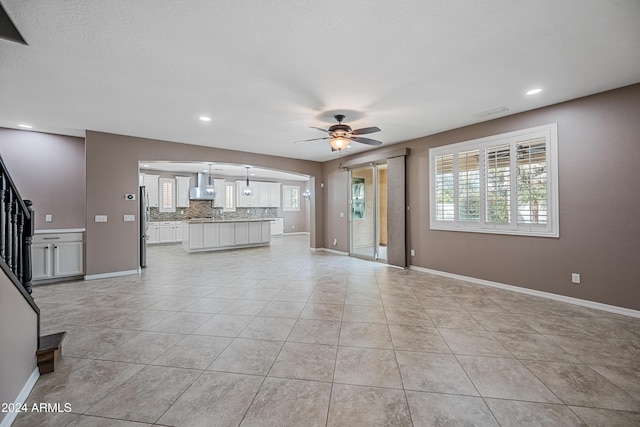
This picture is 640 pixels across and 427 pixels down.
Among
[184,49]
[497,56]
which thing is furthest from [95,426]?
[497,56]

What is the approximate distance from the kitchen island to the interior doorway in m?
3.57

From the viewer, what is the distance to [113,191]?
5.06 metres

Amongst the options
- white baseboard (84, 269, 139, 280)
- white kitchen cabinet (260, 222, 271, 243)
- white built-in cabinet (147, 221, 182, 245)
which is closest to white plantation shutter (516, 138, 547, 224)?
white baseboard (84, 269, 139, 280)

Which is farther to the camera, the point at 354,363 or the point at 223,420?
the point at 354,363

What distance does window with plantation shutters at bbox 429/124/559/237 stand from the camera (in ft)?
12.2

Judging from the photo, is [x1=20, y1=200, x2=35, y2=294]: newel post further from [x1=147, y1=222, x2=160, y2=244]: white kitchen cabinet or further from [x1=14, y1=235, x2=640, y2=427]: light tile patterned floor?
[x1=147, y1=222, x2=160, y2=244]: white kitchen cabinet

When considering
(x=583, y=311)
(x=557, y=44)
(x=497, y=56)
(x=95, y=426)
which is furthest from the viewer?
(x=583, y=311)

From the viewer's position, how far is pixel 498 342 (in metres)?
2.48

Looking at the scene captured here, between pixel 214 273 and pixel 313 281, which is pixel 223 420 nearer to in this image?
pixel 313 281

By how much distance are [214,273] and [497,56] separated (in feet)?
18.0

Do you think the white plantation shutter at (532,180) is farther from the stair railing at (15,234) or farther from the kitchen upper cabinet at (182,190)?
the kitchen upper cabinet at (182,190)

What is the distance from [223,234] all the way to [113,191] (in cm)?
356

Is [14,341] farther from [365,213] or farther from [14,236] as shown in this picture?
[365,213]

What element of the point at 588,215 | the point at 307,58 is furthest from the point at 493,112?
the point at 307,58
